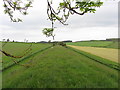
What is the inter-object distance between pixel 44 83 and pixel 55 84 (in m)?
0.85

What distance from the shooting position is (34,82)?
8.72m

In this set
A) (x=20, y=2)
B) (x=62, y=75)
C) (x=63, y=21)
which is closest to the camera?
(x=63, y=21)

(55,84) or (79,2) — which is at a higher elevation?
(79,2)

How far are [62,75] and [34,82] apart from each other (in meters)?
2.66

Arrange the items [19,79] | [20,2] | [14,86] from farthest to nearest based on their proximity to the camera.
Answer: [19,79] < [14,86] < [20,2]

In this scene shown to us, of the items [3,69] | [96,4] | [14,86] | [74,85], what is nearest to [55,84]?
[74,85]

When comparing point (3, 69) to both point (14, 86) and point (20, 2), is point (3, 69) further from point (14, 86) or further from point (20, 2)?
point (20, 2)

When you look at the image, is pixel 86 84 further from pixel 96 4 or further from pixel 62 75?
pixel 96 4

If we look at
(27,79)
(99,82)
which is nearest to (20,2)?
(27,79)

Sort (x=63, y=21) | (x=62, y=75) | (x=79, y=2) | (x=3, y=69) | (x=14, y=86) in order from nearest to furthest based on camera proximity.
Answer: (x=79, y=2), (x=63, y=21), (x=14, y=86), (x=62, y=75), (x=3, y=69)

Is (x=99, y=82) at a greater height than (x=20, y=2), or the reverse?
(x=20, y=2)

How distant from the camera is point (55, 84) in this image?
838 centimetres

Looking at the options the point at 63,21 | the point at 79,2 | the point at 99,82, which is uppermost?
the point at 79,2

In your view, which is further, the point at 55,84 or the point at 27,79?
the point at 27,79
